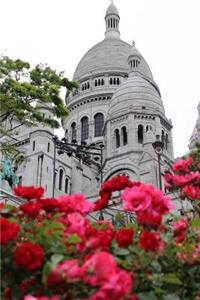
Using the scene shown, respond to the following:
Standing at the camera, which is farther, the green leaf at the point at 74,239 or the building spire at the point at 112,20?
the building spire at the point at 112,20

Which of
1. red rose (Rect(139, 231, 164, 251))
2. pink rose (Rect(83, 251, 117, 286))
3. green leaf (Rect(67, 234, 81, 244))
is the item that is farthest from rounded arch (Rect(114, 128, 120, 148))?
pink rose (Rect(83, 251, 117, 286))

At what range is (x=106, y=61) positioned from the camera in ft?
221

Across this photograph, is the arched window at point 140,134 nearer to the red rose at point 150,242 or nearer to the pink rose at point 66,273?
the red rose at point 150,242

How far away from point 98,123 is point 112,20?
28548 millimetres

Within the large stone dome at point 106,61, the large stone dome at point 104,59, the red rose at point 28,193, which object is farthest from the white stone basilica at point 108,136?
the red rose at point 28,193

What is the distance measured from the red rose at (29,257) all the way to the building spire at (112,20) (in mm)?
77060

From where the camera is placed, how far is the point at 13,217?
4215 millimetres

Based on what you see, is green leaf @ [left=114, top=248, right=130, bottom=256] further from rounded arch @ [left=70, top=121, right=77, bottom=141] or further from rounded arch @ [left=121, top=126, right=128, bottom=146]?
rounded arch @ [left=70, top=121, right=77, bottom=141]

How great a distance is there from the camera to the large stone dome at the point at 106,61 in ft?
216

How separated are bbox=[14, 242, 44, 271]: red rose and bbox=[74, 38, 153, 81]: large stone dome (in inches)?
2464

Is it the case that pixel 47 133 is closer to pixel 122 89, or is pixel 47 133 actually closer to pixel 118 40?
pixel 122 89

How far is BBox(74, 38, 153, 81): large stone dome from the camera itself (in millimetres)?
Result: 65812

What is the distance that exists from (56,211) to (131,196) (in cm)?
67

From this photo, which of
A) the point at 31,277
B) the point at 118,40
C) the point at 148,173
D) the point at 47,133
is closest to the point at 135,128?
the point at 148,173
